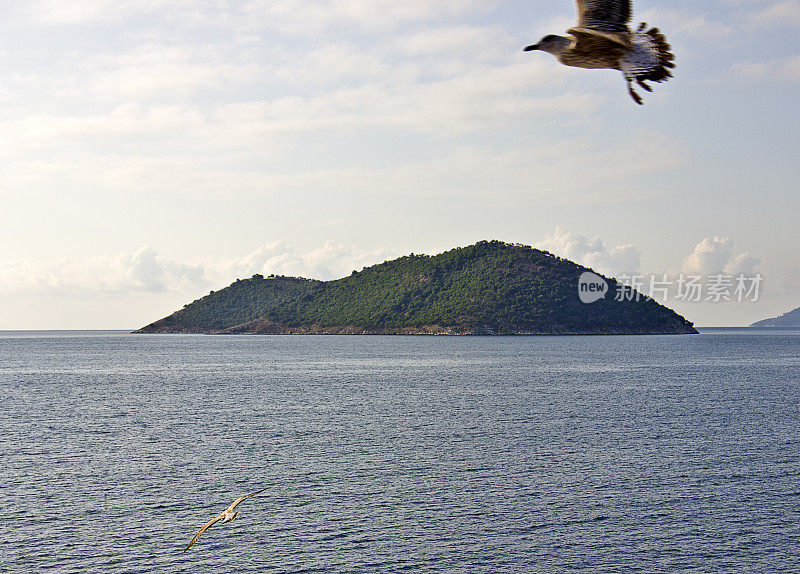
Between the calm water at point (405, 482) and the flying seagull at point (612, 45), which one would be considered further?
the calm water at point (405, 482)

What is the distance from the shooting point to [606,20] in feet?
19.0

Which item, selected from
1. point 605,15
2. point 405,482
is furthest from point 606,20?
point 405,482

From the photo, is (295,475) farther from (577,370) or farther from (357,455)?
(577,370)

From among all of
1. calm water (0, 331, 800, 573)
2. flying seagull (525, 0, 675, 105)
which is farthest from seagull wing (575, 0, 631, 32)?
calm water (0, 331, 800, 573)

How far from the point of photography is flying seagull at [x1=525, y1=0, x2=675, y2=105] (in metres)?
5.67

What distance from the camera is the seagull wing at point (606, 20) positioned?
5660 millimetres

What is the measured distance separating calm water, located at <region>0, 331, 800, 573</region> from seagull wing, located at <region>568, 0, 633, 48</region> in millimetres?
36366

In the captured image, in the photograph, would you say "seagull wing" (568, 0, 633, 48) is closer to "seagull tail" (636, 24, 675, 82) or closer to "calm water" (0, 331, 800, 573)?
"seagull tail" (636, 24, 675, 82)

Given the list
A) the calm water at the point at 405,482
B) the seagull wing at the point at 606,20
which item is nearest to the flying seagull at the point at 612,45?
the seagull wing at the point at 606,20

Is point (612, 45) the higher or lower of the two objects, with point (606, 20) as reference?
lower

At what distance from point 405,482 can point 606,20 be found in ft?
173

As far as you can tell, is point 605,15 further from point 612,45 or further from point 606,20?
point 612,45

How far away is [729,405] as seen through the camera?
101m

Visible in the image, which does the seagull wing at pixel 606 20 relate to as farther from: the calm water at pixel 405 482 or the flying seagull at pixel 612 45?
the calm water at pixel 405 482
